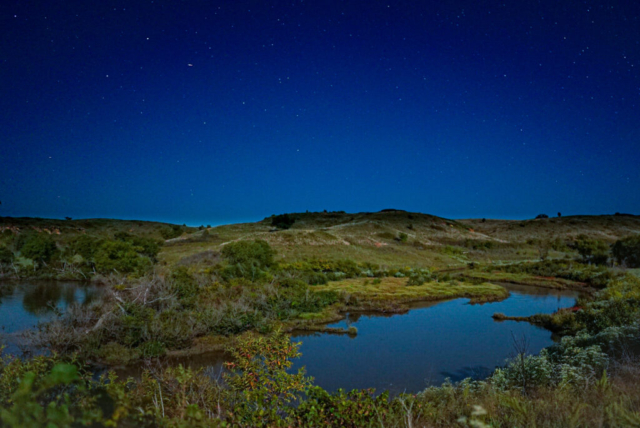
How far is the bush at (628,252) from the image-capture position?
5666 cm

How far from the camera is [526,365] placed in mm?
13688

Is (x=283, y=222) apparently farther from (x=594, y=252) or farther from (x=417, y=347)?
(x=417, y=347)

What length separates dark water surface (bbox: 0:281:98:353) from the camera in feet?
80.9

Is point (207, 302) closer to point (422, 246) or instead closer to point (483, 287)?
point (483, 287)

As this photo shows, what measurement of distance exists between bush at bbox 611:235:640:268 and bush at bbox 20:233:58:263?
268 feet

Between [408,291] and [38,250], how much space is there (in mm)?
48351

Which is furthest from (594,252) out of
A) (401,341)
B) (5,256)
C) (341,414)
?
(5,256)

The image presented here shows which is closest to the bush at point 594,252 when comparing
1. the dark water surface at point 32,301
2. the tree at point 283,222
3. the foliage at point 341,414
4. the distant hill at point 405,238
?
the distant hill at point 405,238

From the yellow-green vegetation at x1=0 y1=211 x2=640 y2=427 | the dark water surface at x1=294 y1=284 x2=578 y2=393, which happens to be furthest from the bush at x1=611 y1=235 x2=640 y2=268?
the dark water surface at x1=294 y1=284 x2=578 y2=393

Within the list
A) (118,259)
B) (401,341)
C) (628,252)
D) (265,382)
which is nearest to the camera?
(265,382)

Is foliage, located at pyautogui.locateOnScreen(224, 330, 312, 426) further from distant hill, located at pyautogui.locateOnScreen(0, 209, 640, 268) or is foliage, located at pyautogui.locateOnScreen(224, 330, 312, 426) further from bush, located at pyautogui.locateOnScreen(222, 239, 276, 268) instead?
distant hill, located at pyautogui.locateOnScreen(0, 209, 640, 268)

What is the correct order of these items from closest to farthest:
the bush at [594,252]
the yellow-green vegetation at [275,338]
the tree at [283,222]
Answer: the yellow-green vegetation at [275,338]
the bush at [594,252]
the tree at [283,222]

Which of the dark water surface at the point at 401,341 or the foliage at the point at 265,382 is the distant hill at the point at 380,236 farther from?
the foliage at the point at 265,382

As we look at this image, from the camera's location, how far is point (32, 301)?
34531 millimetres
